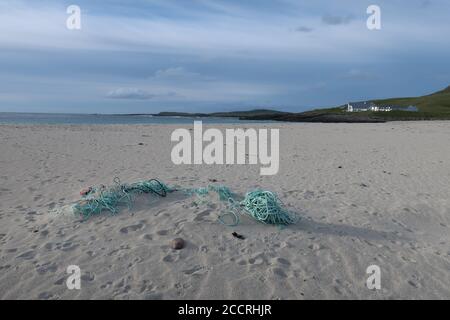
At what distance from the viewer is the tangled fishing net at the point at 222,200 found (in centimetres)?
556

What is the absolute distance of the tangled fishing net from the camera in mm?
5559

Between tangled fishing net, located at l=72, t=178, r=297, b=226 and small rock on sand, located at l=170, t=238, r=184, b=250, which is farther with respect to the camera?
tangled fishing net, located at l=72, t=178, r=297, b=226

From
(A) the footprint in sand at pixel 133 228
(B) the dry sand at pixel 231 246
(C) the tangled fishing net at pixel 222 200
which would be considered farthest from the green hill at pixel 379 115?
(A) the footprint in sand at pixel 133 228

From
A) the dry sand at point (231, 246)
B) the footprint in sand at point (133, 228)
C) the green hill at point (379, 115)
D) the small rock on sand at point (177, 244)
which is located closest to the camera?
the dry sand at point (231, 246)

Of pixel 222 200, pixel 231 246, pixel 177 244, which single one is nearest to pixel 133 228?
pixel 177 244

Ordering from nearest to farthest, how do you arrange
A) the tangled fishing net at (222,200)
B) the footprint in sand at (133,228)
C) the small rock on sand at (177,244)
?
1. the small rock on sand at (177,244)
2. the footprint in sand at (133,228)
3. the tangled fishing net at (222,200)

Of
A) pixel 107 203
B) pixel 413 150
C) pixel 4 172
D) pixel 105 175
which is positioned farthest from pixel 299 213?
pixel 413 150

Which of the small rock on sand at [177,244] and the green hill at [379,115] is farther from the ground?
the green hill at [379,115]

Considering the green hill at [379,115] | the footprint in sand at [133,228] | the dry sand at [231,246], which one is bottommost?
the dry sand at [231,246]

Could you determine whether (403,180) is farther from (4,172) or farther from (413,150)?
(4,172)

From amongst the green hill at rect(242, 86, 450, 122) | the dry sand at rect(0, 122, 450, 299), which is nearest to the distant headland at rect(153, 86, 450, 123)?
the green hill at rect(242, 86, 450, 122)

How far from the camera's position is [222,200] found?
619cm

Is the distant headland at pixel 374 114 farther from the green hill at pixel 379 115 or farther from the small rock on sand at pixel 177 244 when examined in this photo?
the small rock on sand at pixel 177 244

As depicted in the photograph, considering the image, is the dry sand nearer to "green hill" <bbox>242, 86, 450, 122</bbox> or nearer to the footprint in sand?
the footprint in sand
